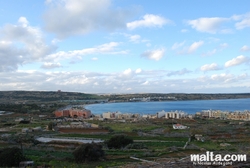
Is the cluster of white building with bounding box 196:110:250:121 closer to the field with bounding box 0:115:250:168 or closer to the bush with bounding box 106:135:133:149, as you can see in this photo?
the field with bounding box 0:115:250:168

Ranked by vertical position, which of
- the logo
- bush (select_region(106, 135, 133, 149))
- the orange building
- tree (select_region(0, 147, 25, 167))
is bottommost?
the orange building

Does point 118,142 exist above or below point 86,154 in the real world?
below

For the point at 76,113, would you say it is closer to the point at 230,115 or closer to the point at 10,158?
the point at 230,115

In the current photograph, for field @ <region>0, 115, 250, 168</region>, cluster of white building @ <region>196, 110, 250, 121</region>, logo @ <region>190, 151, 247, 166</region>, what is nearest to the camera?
logo @ <region>190, 151, 247, 166</region>

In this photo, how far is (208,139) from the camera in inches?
1282

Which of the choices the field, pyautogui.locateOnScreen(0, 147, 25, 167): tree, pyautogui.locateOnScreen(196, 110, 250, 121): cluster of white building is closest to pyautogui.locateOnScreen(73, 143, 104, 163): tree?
the field

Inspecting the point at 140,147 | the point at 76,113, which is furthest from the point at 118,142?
the point at 76,113

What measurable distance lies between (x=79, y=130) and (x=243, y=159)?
37377 mm

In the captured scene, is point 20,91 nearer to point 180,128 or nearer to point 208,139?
point 180,128

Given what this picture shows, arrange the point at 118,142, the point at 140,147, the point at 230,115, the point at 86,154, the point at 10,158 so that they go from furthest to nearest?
the point at 230,115 < the point at 118,142 < the point at 140,147 < the point at 86,154 < the point at 10,158

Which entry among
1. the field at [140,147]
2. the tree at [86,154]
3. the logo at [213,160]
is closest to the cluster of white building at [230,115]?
the field at [140,147]

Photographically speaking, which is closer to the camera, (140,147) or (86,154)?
(86,154)

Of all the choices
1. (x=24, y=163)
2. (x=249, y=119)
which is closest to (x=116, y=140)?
(x=24, y=163)

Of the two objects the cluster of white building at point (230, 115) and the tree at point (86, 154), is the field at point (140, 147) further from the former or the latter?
the cluster of white building at point (230, 115)
